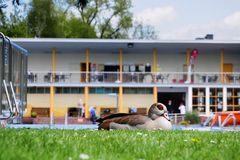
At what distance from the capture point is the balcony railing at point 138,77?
39.5 metres

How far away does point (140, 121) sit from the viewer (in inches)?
513

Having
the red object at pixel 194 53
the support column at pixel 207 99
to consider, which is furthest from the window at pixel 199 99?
the red object at pixel 194 53

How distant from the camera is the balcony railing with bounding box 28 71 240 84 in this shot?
39531mm

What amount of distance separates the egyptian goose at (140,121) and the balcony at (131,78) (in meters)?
25.2

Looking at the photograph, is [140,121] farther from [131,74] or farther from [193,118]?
[131,74]

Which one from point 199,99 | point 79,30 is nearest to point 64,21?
point 79,30

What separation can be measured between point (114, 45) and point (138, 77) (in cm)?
359

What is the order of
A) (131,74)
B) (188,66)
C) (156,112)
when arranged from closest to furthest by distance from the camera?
(156,112) < (131,74) < (188,66)

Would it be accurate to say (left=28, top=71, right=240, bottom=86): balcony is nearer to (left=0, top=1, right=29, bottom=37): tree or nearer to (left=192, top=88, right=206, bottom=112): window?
(left=192, top=88, right=206, bottom=112): window

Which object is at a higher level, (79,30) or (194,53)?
(79,30)

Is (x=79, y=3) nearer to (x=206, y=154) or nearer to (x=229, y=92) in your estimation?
(x=206, y=154)

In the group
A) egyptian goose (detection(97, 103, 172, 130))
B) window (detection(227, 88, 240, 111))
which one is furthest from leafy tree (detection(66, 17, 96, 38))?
egyptian goose (detection(97, 103, 172, 130))

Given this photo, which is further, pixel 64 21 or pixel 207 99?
pixel 64 21

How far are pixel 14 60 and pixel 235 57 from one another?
31.8 meters
